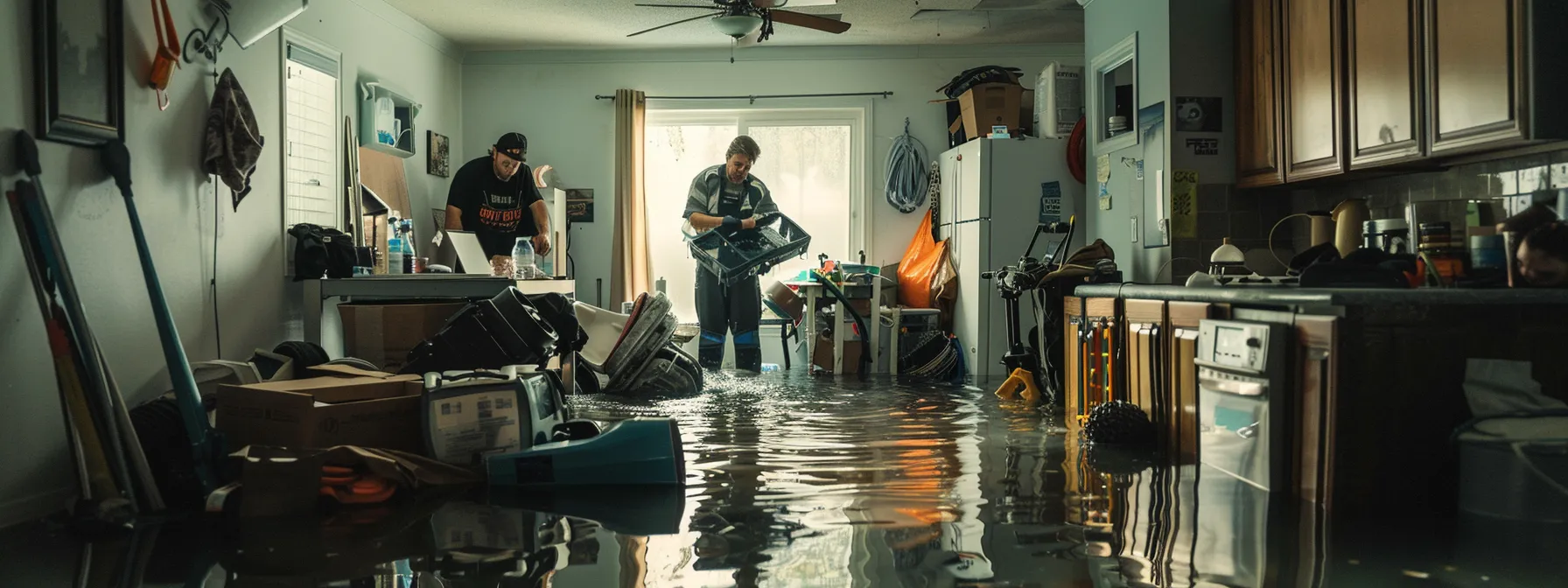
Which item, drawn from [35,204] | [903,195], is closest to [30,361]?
[35,204]

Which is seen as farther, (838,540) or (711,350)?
(711,350)

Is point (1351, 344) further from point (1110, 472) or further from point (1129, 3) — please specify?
point (1129, 3)

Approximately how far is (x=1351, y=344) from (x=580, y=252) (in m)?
7.01

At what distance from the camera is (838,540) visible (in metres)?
2.83

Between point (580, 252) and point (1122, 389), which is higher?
point (580, 252)

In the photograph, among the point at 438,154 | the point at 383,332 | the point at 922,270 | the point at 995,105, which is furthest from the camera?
the point at 922,270

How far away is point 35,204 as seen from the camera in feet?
10.7

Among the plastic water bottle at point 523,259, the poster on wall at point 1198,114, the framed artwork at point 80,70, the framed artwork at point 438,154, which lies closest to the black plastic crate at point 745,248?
the plastic water bottle at point 523,259

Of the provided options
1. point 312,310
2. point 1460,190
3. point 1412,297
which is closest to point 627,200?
point 312,310

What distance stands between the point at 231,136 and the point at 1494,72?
15.1 ft

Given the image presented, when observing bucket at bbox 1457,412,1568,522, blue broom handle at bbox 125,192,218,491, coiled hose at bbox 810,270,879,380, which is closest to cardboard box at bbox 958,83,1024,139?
coiled hose at bbox 810,270,879,380

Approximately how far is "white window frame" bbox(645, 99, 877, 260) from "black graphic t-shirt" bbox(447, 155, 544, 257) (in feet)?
9.15

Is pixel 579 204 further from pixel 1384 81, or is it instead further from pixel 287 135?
pixel 1384 81

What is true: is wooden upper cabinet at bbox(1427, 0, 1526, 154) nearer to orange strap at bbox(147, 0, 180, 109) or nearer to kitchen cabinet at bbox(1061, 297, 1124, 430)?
kitchen cabinet at bbox(1061, 297, 1124, 430)
